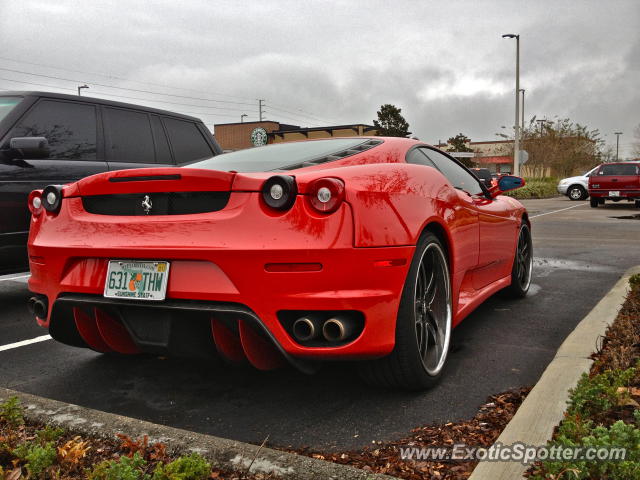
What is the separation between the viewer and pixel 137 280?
2.79 m

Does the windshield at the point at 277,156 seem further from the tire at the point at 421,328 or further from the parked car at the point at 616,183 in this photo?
the parked car at the point at 616,183

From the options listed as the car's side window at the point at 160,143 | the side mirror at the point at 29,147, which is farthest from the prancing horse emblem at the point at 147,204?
the car's side window at the point at 160,143

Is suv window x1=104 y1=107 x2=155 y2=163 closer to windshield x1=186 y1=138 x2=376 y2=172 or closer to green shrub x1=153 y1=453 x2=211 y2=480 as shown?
windshield x1=186 y1=138 x2=376 y2=172

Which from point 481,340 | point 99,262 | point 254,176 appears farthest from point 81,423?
point 481,340

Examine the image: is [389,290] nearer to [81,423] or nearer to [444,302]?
[444,302]

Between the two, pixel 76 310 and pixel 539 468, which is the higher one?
pixel 76 310

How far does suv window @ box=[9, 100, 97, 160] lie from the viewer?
5297 millimetres

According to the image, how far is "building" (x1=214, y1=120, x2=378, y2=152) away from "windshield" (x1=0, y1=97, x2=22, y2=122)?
42297 mm

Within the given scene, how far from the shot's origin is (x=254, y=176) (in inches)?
107

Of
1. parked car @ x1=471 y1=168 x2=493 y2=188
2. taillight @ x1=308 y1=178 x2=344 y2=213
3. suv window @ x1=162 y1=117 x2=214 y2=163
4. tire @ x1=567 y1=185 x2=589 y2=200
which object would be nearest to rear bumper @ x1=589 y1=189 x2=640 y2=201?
parked car @ x1=471 y1=168 x2=493 y2=188

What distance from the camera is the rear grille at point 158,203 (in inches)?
107

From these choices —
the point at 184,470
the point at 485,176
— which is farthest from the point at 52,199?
the point at 485,176

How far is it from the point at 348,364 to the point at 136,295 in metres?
1.33

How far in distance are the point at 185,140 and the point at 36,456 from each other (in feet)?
17.0
